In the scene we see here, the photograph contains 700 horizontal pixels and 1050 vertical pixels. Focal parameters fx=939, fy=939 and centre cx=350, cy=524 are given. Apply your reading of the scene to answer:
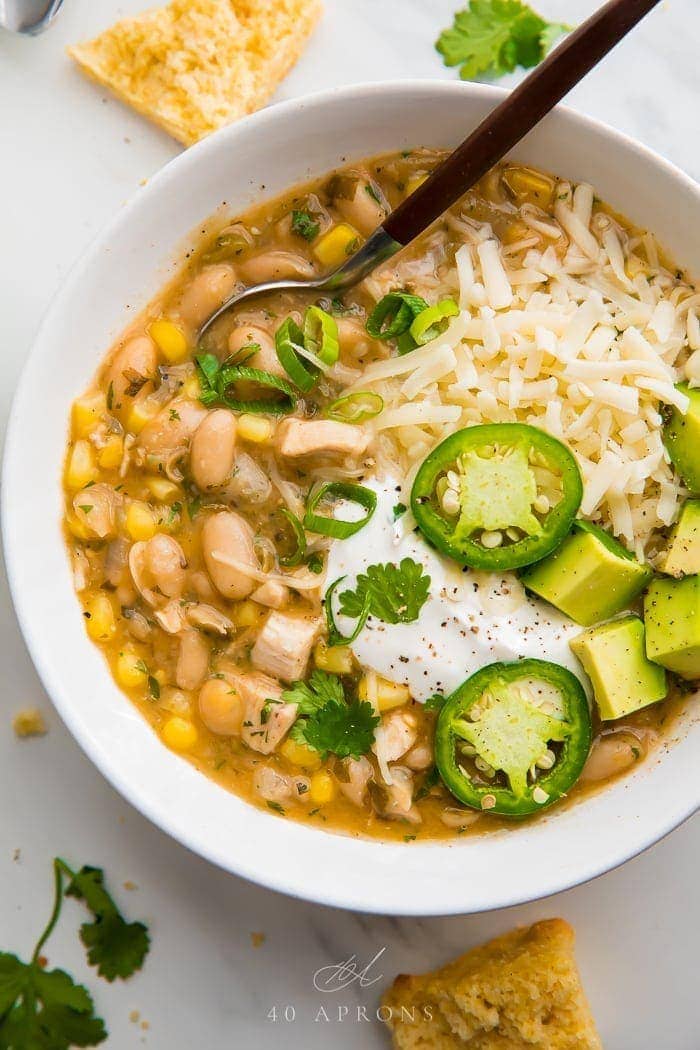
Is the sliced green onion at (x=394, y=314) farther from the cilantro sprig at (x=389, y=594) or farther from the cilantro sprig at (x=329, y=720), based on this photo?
the cilantro sprig at (x=329, y=720)

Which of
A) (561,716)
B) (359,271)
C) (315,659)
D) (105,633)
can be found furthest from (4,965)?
(359,271)

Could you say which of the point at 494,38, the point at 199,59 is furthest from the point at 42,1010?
the point at 494,38

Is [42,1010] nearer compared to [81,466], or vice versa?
[81,466]

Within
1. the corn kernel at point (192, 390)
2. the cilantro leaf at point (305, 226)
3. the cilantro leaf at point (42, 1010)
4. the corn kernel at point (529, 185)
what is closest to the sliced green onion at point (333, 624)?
the corn kernel at point (192, 390)

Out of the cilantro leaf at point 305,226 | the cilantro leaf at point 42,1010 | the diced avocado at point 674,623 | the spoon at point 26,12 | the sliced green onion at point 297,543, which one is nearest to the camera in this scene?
the diced avocado at point 674,623

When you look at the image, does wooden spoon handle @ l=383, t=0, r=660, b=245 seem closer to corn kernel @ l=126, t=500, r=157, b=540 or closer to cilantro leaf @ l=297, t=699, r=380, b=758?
corn kernel @ l=126, t=500, r=157, b=540

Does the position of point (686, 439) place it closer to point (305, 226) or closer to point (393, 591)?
point (393, 591)

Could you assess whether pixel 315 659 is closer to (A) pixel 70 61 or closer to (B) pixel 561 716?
(B) pixel 561 716

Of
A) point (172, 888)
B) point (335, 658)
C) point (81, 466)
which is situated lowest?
point (172, 888)
